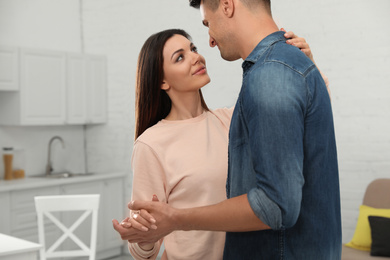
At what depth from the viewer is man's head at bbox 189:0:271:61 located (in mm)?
1229

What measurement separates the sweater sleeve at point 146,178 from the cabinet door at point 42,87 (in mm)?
3800

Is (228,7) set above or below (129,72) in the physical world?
below

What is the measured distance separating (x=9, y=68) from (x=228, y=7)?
4229 mm

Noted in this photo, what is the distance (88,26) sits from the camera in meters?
6.14

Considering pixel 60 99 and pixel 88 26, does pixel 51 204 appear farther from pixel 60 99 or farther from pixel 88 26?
pixel 88 26

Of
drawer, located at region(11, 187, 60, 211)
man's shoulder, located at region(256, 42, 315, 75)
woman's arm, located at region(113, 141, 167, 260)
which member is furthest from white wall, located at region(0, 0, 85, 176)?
man's shoulder, located at region(256, 42, 315, 75)

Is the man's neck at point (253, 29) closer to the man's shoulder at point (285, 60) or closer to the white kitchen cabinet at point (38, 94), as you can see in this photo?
the man's shoulder at point (285, 60)

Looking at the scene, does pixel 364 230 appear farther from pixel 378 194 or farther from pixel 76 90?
pixel 76 90

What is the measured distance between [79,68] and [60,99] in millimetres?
439

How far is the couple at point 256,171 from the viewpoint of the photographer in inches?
40.4

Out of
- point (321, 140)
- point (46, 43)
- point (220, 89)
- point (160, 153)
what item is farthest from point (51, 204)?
point (46, 43)

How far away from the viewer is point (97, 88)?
588 centimetres

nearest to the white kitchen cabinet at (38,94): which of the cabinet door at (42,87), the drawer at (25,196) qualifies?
the cabinet door at (42,87)

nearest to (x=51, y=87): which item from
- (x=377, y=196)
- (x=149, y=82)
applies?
(x=377, y=196)
